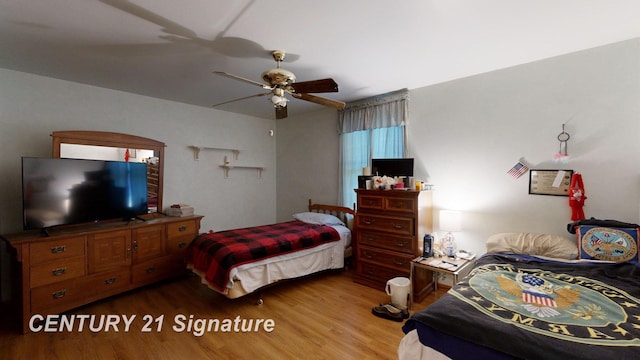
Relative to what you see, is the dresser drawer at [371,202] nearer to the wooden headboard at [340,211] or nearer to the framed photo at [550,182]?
the wooden headboard at [340,211]

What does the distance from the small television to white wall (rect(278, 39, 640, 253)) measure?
0.30 metres

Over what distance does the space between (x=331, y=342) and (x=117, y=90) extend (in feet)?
13.0

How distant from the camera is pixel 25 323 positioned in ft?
7.75

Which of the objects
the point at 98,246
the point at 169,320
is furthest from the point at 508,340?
the point at 98,246

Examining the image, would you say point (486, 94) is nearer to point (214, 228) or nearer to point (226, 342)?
point (226, 342)

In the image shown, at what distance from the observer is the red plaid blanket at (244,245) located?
269cm

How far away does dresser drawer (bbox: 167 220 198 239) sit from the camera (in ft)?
11.4

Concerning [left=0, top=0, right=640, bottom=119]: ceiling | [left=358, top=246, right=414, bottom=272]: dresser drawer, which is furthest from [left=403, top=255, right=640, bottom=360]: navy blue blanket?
[left=0, top=0, right=640, bottom=119]: ceiling

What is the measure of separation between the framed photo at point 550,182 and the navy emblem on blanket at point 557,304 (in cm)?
93

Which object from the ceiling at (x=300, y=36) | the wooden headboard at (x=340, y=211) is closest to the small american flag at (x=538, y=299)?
the ceiling at (x=300, y=36)

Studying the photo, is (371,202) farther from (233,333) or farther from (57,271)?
(57,271)

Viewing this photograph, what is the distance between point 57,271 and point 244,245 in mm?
1768

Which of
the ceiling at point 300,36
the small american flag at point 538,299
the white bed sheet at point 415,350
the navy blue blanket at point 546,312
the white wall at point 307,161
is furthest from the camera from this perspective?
the white wall at point 307,161

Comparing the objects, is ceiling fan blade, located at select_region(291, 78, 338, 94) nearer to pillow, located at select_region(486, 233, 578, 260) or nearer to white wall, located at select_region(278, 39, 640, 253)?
white wall, located at select_region(278, 39, 640, 253)
